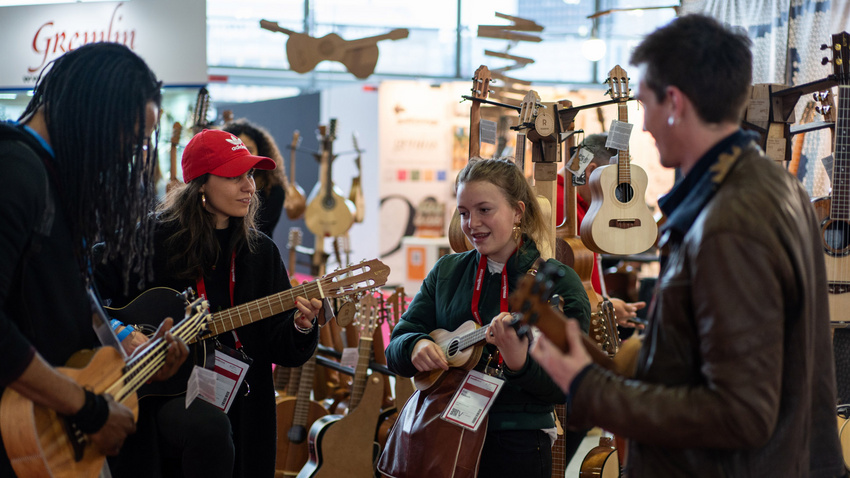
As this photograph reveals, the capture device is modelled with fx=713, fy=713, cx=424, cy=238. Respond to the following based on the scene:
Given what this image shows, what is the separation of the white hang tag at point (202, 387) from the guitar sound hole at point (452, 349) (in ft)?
2.72

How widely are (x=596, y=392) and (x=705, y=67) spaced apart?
1.99 ft

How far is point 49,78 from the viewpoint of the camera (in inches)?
70.6

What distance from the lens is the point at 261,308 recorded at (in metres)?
2.59

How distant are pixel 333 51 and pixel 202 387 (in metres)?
4.10

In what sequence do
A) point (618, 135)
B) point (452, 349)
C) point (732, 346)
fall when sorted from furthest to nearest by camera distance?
1. point (618, 135)
2. point (452, 349)
3. point (732, 346)

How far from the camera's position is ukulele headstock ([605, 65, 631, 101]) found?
3.47 metres

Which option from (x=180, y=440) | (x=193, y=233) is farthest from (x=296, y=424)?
(x=193, y=233)

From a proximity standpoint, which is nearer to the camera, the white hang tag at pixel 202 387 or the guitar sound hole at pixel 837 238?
the white hang tag at pixel 202 387

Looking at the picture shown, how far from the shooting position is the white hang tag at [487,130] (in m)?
3.39

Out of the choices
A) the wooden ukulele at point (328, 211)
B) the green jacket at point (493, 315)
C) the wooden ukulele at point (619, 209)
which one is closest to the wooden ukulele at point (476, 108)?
the wooden ukulele at point (619, 209)

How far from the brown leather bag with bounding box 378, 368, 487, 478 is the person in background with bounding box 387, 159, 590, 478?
0.10 m

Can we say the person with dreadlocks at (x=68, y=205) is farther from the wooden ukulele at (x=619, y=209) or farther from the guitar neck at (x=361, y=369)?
the wooden ukulele at (x=619, y=209)

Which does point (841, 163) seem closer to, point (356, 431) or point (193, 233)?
point (356, 431)

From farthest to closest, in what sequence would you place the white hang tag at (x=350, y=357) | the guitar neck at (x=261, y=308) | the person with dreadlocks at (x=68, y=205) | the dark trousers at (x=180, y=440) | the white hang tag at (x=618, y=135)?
the white hang tag at (x=350, y=357) → the white hang tag at (x=618, y=135) → the guitar neck at (x=261, y=308) → the dark trousers at (x=180, y=440) → the person with dreadlocks at (x=68, y=205)
